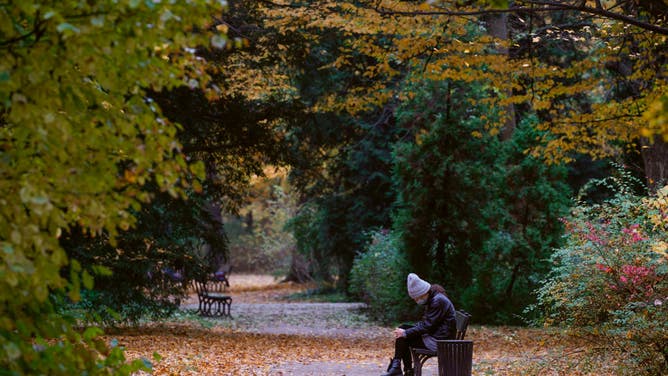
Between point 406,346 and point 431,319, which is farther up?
point 431,319

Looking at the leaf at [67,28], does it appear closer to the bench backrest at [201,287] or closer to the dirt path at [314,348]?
the dirt path at [314,348]

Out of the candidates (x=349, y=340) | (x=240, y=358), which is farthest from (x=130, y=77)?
(x=349, y=340)

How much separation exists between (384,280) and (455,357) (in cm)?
1074

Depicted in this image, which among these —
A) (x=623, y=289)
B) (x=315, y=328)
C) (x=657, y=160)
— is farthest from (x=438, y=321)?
(x=315, y=328)

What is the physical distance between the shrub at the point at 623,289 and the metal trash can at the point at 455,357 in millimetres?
1642

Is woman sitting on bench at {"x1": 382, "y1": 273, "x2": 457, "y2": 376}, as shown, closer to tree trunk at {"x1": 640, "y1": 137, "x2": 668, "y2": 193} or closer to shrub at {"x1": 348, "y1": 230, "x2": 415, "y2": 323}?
tree trunk at {"x1": 640, "y1": 137, "x2": 668, "y2": 193}

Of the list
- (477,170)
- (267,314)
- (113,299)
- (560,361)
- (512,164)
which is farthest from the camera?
(267,314)

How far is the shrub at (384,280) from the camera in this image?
17219mm

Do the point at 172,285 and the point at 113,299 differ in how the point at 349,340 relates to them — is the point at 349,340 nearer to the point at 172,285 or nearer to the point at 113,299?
the point at 172,285

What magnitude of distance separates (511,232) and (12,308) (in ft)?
47.9

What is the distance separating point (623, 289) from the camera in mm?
8500

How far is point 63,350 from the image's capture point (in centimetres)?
398

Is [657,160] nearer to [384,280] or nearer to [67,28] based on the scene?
[384,280]

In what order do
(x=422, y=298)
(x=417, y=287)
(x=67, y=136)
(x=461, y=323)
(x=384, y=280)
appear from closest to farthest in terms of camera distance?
(x=67, y=136)
(x=417, y=287)
(x=422, y=298)
(x=461, y=323)
(x=384, y=280)
